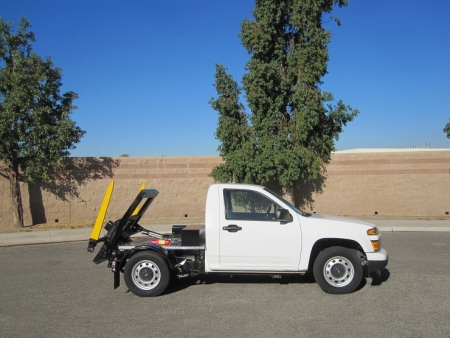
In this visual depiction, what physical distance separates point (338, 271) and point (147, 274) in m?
3.08

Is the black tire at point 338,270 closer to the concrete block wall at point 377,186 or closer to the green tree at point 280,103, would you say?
the green tree at point 280,103

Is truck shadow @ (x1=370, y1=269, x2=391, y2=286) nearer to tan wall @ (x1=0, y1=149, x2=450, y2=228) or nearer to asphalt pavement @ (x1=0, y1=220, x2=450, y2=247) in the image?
asphalt pavement @ (x1=0, y1=220, x2=450, y2=247)

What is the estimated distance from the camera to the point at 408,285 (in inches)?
319

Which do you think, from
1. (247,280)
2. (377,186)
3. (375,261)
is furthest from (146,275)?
(377,186)

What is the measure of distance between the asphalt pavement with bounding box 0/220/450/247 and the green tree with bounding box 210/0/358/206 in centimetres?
336

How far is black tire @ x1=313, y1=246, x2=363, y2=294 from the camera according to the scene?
24.8 feet

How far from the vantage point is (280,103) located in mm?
17547

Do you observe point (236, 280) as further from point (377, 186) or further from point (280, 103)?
point (377, 186)

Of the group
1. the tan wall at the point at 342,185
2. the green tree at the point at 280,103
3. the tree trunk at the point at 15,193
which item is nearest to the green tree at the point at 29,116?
the tree trunk at the point at 15,193

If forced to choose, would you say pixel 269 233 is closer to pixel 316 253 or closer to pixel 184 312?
pixel 316 253

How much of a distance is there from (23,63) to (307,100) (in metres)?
9.94

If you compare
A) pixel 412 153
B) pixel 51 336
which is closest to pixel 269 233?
pixel 51 336

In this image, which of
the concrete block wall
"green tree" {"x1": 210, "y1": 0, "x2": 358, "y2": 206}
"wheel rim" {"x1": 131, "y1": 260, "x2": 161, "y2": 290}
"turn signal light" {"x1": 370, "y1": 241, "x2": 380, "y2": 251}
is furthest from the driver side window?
the concrete block wall

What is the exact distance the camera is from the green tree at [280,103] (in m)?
17.2
